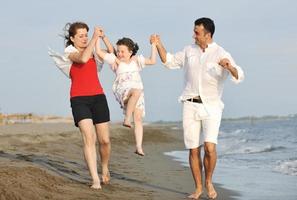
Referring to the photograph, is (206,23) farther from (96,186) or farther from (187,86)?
(96,186)

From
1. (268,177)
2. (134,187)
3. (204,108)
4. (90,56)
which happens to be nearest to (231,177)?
(268,177)

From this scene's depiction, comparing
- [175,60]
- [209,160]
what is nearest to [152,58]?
[175,60]

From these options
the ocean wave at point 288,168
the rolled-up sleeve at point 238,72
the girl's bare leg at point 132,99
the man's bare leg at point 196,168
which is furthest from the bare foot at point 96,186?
the ocean wave at point 288,168

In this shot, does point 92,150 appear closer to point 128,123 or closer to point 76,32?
point 128,123

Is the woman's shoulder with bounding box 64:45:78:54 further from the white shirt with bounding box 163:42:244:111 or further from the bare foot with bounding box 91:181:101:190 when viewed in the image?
the bare foot with bounding box 91:181:101:190

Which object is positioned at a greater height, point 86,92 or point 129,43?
point 129,43

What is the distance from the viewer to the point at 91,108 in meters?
7.00

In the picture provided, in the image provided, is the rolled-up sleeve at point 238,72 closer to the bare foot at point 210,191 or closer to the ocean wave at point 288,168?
the bare foot at point 210,191

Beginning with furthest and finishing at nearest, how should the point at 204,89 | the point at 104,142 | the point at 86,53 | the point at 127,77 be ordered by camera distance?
the point at 127,77 → the point at 104,142 → the point at 204,89 → the point at 86,53

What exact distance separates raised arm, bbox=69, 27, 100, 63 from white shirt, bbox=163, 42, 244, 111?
109cm

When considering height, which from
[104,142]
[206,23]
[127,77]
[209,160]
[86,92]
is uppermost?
[206,23]

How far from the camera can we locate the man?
6730mm

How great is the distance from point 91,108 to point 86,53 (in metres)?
0.72

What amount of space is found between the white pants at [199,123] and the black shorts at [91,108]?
0.98 meters
